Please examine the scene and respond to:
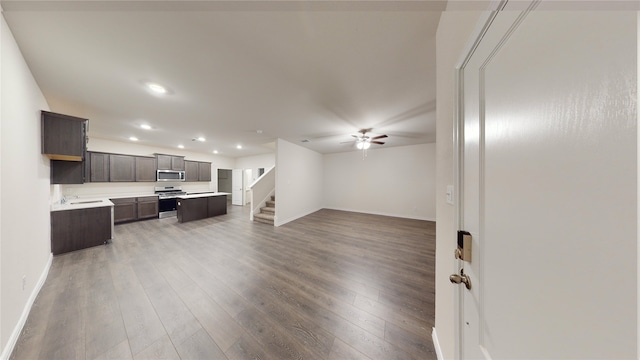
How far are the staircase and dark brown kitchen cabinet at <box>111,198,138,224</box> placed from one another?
3206mm

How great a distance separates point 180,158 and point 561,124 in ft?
25.1

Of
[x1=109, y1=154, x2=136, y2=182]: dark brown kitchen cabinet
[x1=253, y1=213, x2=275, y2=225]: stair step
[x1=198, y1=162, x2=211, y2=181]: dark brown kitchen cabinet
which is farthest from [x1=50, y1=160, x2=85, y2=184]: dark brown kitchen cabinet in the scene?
[x1=198, y1=162, x2=211, y2=181]: dark brown kitchen cabinet

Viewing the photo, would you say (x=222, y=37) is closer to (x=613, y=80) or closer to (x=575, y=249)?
(x=613, y=80)

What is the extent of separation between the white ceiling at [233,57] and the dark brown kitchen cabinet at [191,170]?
3165mm

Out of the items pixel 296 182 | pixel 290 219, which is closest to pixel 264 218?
pixel 290 219

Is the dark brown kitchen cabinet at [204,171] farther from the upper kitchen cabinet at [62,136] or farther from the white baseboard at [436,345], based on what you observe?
the white baseboard at [436,345]

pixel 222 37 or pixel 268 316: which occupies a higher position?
pixel 222 37

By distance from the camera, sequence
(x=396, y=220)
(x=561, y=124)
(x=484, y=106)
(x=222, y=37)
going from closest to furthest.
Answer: (x=561, y=124) < (x=484, y=106) < (x=222, y=37) < (x=396, y=220)

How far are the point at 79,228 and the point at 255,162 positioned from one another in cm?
488

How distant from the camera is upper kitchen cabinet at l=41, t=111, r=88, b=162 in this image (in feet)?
7.26

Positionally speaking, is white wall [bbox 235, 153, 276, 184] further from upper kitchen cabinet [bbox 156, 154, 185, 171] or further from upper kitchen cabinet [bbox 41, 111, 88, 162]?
upper kitchen cabinet [bbox 41, 111, 88, 162]

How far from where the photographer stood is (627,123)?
0.30 m

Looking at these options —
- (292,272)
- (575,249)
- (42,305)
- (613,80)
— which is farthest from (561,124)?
→ (42,305)

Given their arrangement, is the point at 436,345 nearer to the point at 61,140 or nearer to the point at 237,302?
the point at 237,302
